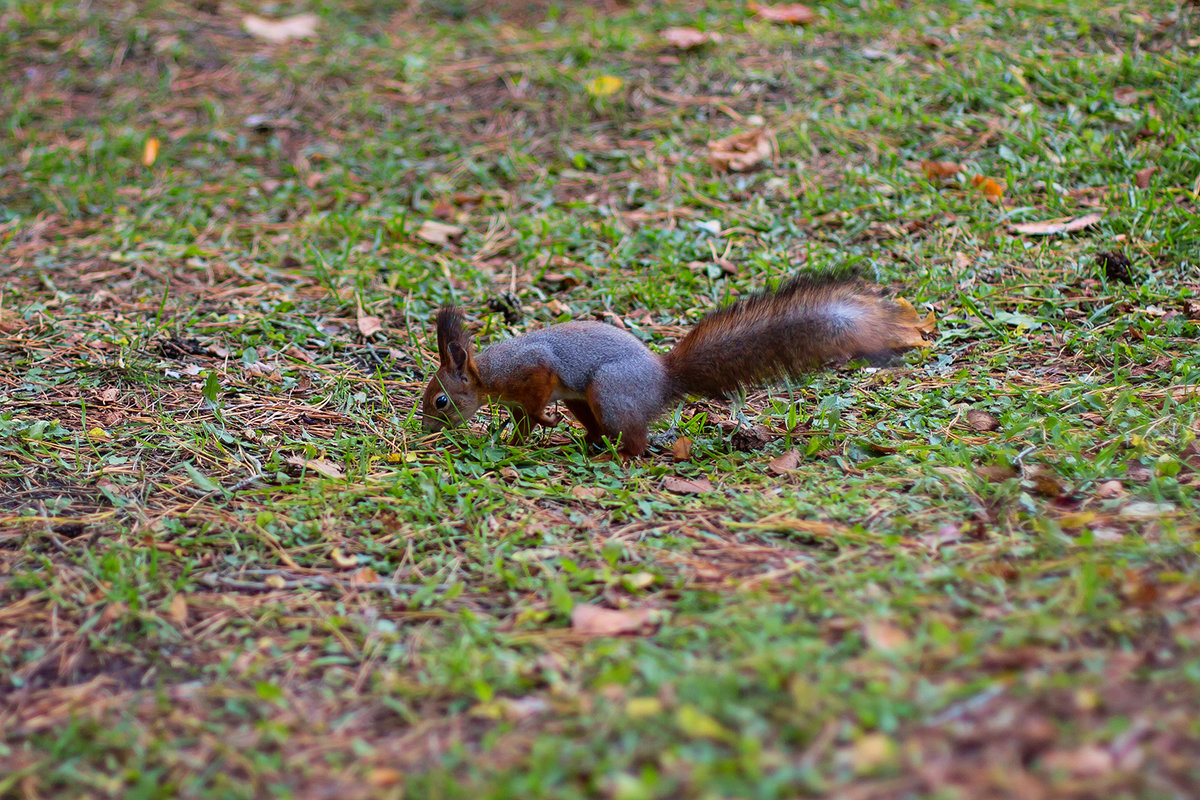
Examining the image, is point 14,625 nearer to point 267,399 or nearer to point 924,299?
point 267,399

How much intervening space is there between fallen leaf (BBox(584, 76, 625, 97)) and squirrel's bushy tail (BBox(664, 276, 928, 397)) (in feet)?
9.15

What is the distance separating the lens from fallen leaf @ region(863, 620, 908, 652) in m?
1.87

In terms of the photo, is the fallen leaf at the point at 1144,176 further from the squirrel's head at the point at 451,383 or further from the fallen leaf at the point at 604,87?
the squirrel's head at the point at 451,383

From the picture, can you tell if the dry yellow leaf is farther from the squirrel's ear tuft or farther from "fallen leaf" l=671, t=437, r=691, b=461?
"fallen leaf" l=671, t=437, r=691, b=461

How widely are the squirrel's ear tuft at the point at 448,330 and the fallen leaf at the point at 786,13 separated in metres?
3.73

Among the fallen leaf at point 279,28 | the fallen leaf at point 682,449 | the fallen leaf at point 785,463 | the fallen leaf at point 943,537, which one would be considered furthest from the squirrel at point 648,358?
the fallen leaf at point 279,28

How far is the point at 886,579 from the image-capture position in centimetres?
219

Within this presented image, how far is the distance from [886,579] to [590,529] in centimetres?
81

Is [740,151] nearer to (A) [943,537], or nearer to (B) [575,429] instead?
(B) [575,429]

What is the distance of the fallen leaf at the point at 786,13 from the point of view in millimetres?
6133

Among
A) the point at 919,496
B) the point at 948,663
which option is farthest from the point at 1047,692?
the point at 919,496

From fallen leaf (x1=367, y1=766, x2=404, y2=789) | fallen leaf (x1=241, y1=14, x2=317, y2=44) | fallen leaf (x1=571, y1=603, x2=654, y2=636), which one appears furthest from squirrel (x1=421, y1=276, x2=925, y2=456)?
fallen leaf (x1=241, y1=14, x2=317, y2=44)

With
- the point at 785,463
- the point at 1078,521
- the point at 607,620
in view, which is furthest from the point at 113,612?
the point at 1078,521

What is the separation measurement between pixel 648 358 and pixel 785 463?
1.95ft
